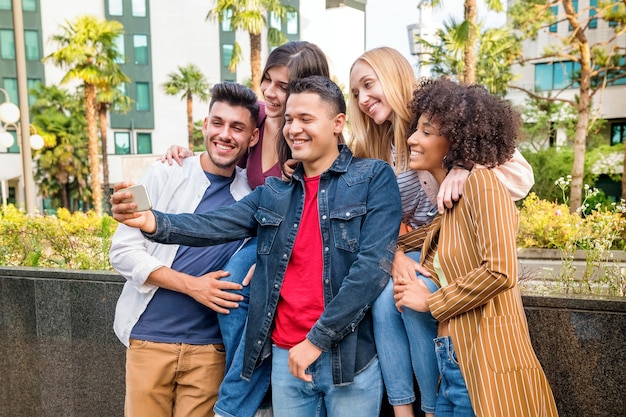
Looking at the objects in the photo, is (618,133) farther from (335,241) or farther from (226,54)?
(335,241)

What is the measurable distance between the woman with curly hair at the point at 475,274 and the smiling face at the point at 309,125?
37 cm

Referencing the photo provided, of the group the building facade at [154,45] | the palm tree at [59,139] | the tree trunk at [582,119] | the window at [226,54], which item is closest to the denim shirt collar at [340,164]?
the tree trunk at [582,119]

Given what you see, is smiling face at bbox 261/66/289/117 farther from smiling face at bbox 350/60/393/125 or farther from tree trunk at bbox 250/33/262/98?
tree trunk at bbox 250/33/262/98

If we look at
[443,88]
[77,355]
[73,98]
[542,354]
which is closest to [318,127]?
[443,88]

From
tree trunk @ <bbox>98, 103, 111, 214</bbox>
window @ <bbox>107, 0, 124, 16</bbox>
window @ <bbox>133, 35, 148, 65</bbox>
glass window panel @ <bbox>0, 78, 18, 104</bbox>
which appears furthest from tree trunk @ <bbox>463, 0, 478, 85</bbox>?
glass window panel @ <bbox>0, 78, 18, 104</bbox>

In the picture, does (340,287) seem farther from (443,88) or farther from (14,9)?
(14,9)

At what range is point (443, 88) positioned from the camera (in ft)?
7.58

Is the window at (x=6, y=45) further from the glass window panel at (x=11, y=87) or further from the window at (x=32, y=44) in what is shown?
the glass window panel at (x=11, y=87)

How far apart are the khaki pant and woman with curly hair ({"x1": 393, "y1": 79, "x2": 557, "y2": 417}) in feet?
3.41

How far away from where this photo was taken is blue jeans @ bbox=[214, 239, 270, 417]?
244cm

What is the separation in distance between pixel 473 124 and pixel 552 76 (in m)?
36.9

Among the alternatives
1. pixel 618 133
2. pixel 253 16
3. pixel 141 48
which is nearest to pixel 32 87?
pixel 141 48

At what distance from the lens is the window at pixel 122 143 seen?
41719 mm

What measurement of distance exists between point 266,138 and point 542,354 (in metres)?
1.83
